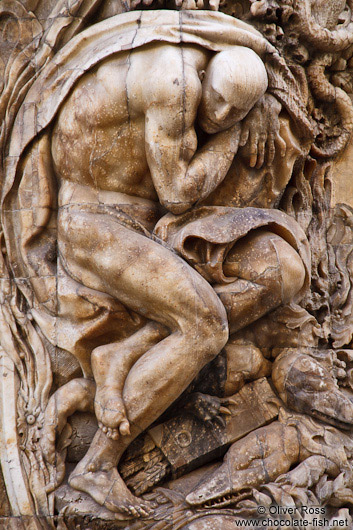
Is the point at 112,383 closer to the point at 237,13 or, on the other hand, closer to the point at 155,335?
the point at 155,335

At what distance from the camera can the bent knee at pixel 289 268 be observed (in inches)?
201

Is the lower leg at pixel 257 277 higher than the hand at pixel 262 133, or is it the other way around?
the hand at pixel 262 133

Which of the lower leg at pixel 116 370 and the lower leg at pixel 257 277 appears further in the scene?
the lower leg at pixel 257 277

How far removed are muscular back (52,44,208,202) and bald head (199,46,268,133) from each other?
86mm

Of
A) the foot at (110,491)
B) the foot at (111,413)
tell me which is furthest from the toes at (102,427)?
the foot at (110,491)

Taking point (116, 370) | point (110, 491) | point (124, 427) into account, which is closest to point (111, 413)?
point (124, 427)

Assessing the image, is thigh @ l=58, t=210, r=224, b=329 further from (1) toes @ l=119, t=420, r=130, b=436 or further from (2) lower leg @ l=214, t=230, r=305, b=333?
(1) toes @ l=119, t=420, r=130, b=436

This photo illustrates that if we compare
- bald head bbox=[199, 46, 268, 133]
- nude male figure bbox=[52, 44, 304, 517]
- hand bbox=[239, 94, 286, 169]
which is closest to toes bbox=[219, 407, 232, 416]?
nude male figure bbox=[52, 44, 304, 517]

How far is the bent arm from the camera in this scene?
493 cm

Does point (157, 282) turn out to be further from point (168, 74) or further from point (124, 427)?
point (168, 74)

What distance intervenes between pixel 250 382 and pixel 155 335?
68 centimetres

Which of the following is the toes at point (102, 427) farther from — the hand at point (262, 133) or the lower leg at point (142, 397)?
the hand at point (262, 133)

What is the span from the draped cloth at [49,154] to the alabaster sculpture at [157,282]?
12 millimetres

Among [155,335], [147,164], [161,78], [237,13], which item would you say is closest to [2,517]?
[155,335]
